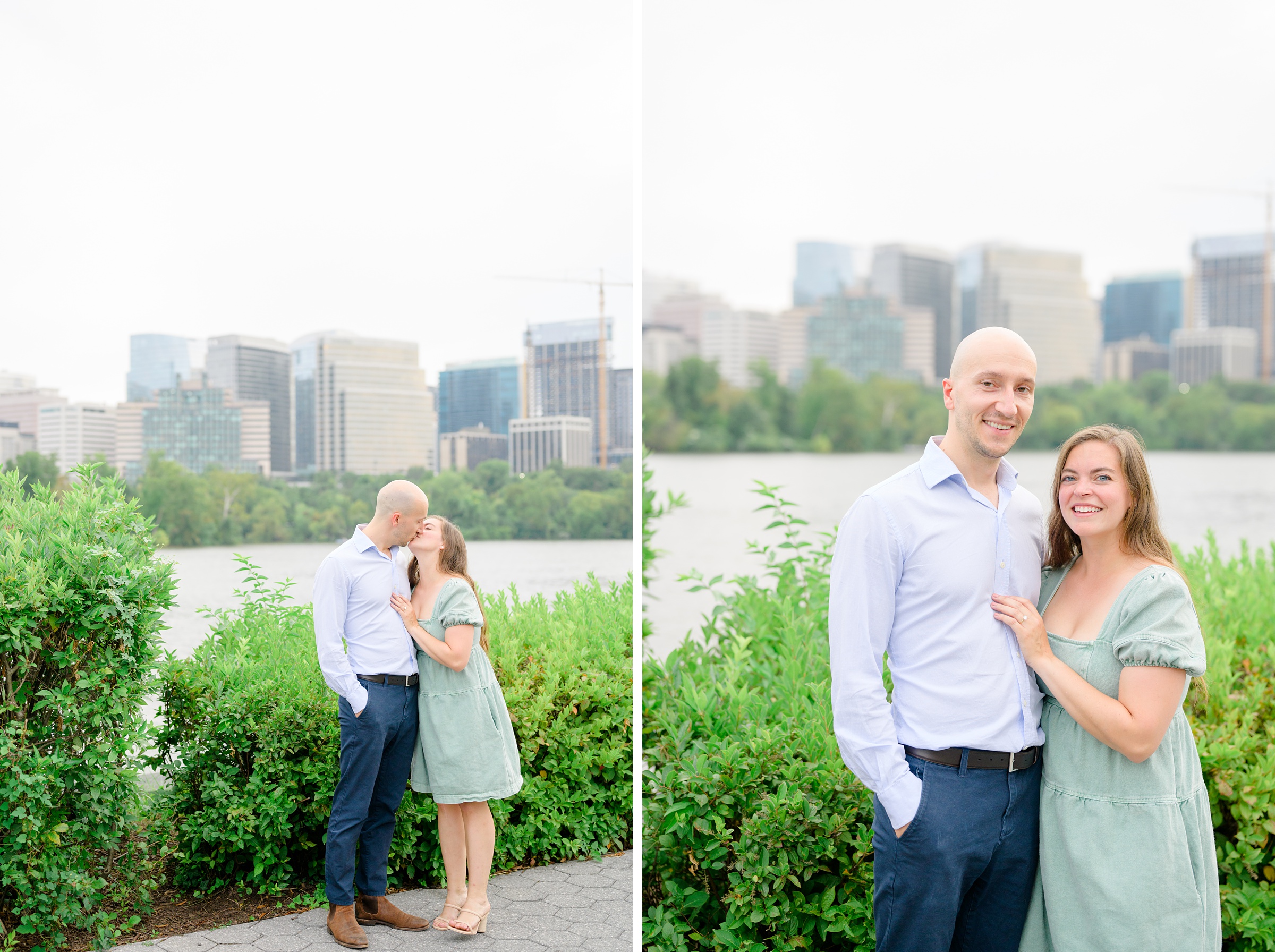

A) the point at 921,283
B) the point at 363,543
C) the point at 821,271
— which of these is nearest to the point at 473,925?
the point at 363,543

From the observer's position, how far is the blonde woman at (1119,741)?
1.84 metres

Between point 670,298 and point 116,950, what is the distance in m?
6.55

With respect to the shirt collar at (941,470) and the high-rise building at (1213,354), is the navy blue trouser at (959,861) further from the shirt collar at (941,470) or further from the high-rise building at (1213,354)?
the high-rise building at (1213,354)

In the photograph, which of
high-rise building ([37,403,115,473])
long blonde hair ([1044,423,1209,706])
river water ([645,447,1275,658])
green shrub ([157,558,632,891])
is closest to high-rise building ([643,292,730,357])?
river water ([645,447,1275,658])

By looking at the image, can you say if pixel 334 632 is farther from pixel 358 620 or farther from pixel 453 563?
pixel 453 563

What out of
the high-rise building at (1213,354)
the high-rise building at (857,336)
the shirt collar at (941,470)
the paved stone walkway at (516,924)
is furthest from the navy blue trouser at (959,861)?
the high-rise building at (1213,354)

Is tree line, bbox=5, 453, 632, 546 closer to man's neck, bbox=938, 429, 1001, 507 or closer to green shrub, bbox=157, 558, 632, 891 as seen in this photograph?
green shrub, bbox=157, 558, 632, 891

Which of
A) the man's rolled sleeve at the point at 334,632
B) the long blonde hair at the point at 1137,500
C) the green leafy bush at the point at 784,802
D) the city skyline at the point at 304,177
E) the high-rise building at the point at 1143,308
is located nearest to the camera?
the long blonde hair at the point at 1137,500

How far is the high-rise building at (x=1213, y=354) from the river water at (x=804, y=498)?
1392mm

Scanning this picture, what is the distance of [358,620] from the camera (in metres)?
2.90

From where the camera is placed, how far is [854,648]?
1940mm

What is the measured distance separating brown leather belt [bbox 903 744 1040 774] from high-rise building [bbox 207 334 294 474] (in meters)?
2.47

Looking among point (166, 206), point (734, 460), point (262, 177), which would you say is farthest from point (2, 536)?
point (734, 460)

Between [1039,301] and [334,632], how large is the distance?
13.6 m
